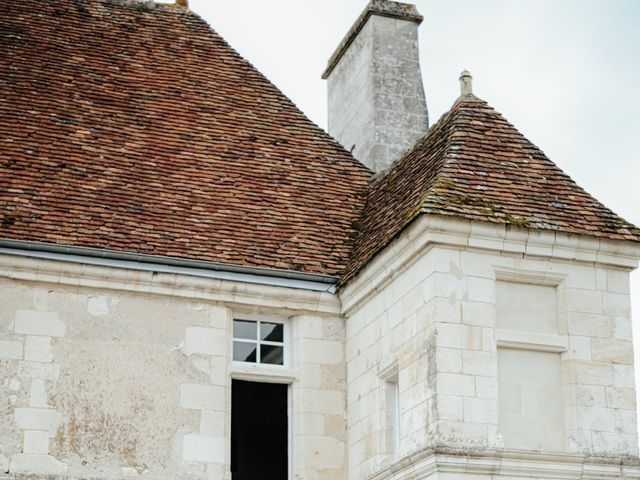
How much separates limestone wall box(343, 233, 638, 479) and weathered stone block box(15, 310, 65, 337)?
281 cm

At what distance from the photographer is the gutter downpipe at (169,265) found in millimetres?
11805

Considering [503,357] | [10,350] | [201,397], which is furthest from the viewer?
[201,397]

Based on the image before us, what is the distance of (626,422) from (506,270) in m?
1.60

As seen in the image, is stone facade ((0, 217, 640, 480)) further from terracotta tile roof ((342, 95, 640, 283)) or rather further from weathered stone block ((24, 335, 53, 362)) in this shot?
terracotta tile roof ((342, 95, 640, 283))

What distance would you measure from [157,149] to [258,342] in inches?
94.5

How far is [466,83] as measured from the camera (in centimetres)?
1310

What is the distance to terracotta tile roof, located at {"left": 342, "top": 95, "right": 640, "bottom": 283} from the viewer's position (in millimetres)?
11461

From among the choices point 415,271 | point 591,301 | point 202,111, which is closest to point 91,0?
point 202,111

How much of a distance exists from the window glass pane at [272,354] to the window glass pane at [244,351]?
15cm

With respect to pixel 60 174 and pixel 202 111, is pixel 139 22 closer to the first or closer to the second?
pixel 202 111

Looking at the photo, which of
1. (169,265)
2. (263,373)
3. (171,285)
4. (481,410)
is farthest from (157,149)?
(481,410)

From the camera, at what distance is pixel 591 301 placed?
37.9 feet

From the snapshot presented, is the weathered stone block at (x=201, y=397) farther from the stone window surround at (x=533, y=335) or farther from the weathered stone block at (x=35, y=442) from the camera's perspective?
the stone window surround at (x=533, y=335)

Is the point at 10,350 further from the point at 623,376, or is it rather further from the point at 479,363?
the point at 623,376
